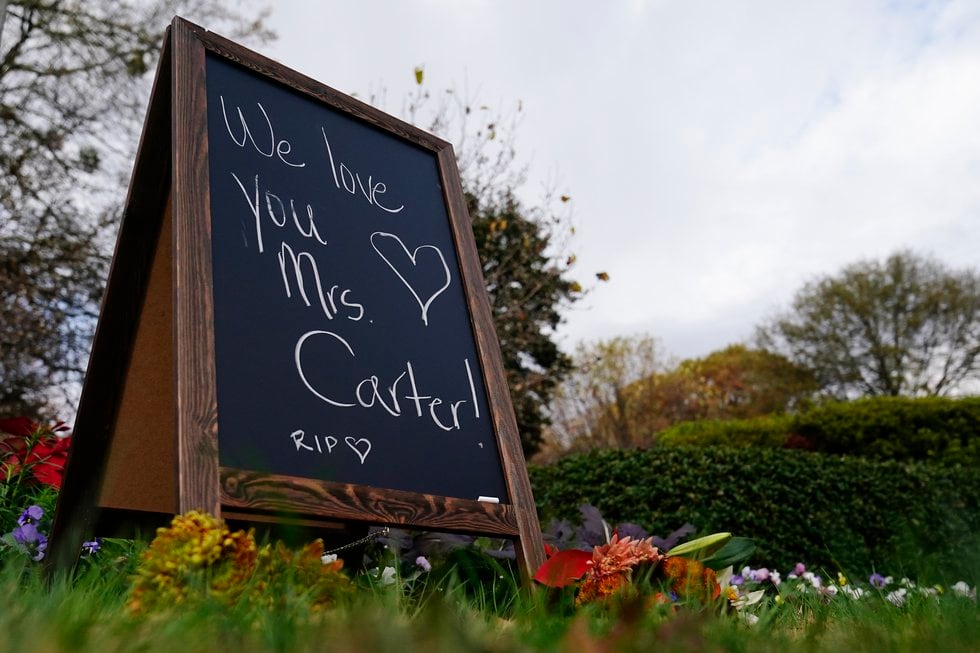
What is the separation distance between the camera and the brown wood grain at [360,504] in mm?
1439

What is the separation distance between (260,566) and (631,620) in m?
0.74

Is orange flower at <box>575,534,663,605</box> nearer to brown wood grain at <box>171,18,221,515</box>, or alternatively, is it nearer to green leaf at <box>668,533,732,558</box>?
green leaf at <box>668,533,732,558</box>

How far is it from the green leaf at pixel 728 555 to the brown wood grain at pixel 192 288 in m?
1.38

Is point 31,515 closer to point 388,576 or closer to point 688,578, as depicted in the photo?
point 388,576

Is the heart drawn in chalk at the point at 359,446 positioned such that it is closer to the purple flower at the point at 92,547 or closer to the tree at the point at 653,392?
the purple flower at the point at 92,547

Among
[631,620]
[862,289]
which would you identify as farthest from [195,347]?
[862,289]

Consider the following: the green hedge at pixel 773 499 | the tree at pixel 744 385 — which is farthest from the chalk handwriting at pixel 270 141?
the tree at pixel 744 385

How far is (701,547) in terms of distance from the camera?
2033 mm

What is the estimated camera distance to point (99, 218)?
7887 mm

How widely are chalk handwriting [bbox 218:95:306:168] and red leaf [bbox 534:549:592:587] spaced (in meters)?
1.20

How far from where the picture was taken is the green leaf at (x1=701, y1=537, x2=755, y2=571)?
2.09m

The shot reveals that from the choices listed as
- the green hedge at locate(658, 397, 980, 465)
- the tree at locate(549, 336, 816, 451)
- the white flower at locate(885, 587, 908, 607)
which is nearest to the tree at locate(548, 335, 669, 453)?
the tree at locate(549, 336, 816, 451)

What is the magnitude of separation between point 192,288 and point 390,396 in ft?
1.76

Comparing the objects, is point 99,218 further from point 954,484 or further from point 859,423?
point 859,423
